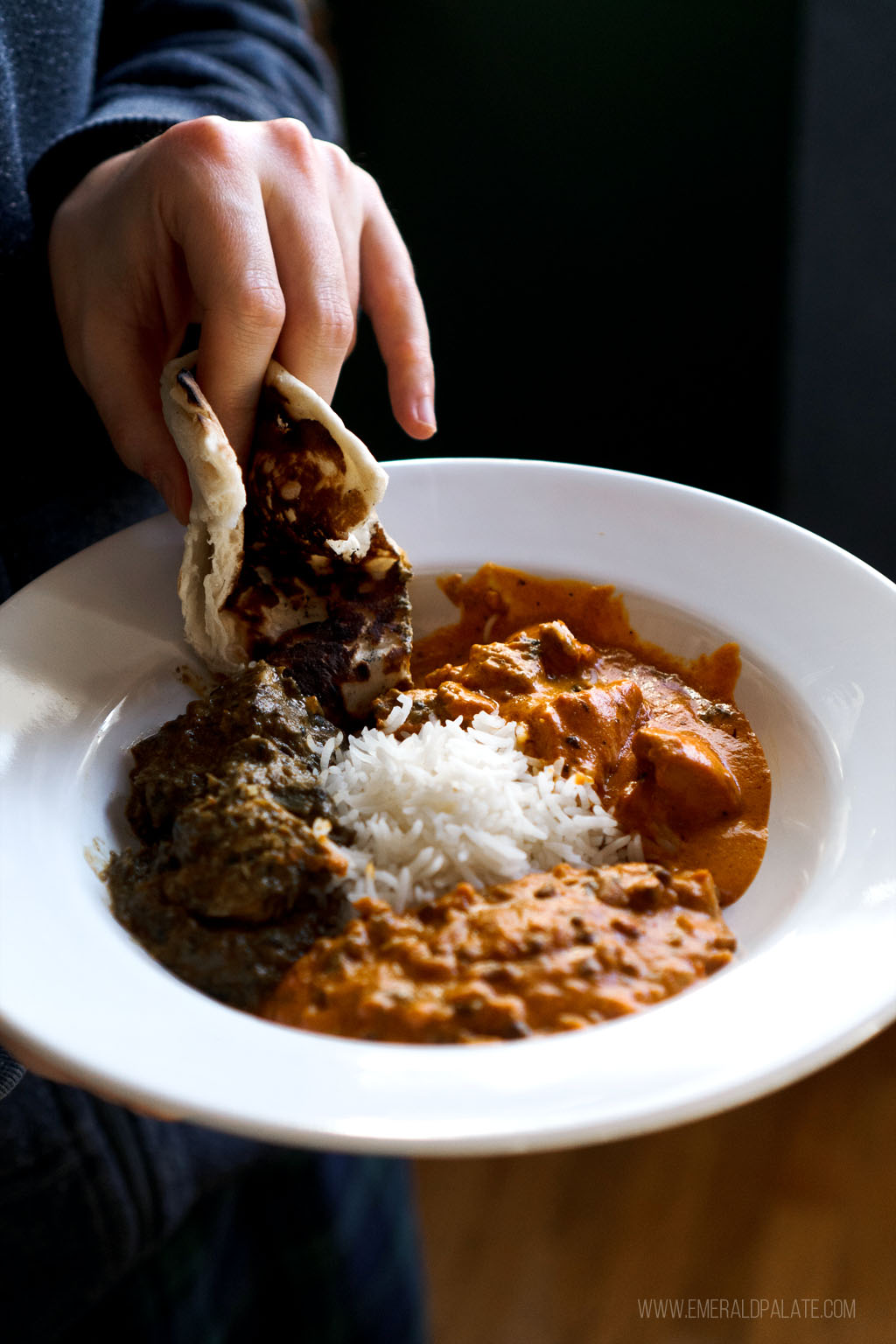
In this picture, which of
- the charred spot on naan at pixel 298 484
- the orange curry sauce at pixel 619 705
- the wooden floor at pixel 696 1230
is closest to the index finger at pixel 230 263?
the charred spot on naan at pixel 298 484

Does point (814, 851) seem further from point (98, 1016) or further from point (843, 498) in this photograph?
point (843, 498)

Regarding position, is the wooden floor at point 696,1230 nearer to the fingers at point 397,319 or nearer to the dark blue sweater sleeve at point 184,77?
the fingers at point 397,319

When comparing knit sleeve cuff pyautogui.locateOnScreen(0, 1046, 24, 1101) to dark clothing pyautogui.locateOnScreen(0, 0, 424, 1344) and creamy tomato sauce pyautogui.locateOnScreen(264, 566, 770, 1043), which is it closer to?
dark clothing pyautogui.locateOnScreen(0, 0, 424, 1344)

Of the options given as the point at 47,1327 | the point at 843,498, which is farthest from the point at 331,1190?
the point at 843,498

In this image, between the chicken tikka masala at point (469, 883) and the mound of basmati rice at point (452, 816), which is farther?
the mound of basmati rice at point (452, 816)

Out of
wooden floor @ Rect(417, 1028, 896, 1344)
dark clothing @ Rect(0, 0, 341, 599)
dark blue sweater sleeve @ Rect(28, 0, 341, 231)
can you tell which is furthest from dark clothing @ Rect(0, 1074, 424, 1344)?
dark blue sweater sleeve @ Rect(28, 0, 341, 231)
